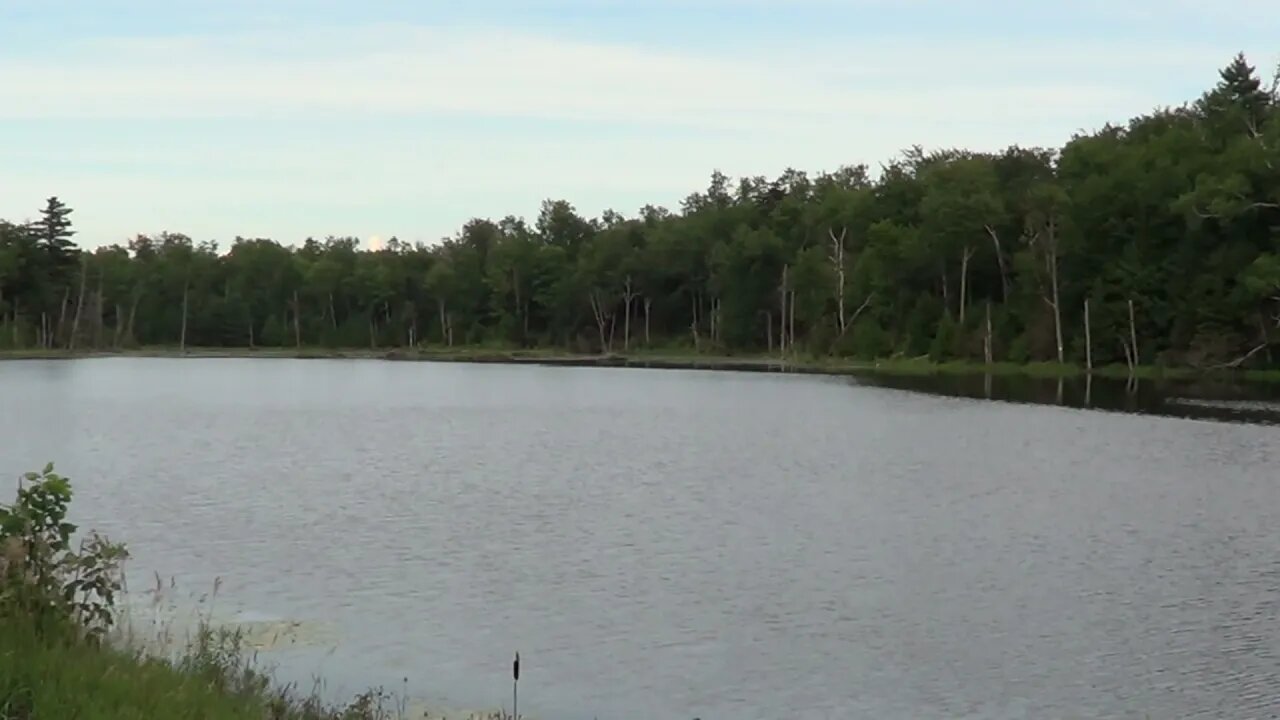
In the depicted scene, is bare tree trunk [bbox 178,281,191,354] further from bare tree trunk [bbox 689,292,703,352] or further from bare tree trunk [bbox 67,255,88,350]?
bare tree trunk [bbox 689,292,703,352]

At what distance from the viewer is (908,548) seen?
22609 millimetres

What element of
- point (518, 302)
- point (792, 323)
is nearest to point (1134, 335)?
point (792, 323)

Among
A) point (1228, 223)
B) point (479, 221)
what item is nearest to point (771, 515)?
point (1228, 223)

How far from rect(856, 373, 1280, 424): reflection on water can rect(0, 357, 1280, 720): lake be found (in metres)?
5.46

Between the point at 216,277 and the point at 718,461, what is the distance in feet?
402

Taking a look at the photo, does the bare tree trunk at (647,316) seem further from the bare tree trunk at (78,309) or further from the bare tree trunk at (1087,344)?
the bare tree trunk at (78,309)

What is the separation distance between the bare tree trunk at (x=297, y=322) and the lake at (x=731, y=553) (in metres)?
97.3

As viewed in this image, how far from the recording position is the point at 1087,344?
81.3m

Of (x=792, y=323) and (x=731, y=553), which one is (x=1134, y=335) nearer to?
(x=792, y=323)

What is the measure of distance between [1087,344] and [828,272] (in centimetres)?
2555

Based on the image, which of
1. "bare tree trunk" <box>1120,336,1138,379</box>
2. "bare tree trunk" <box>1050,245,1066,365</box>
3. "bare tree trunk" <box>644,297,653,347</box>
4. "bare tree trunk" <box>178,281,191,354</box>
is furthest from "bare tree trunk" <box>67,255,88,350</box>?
"bare tree trunk" <box>1120,336,1138,379</box>

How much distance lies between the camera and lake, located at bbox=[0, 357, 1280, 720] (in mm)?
14781

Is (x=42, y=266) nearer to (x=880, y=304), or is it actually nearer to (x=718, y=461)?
(x=880, y=304)

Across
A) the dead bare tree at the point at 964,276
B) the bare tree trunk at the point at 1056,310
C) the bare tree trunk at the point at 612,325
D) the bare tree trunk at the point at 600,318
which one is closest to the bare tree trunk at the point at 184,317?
the bare tree trunk at the point at 600,318
